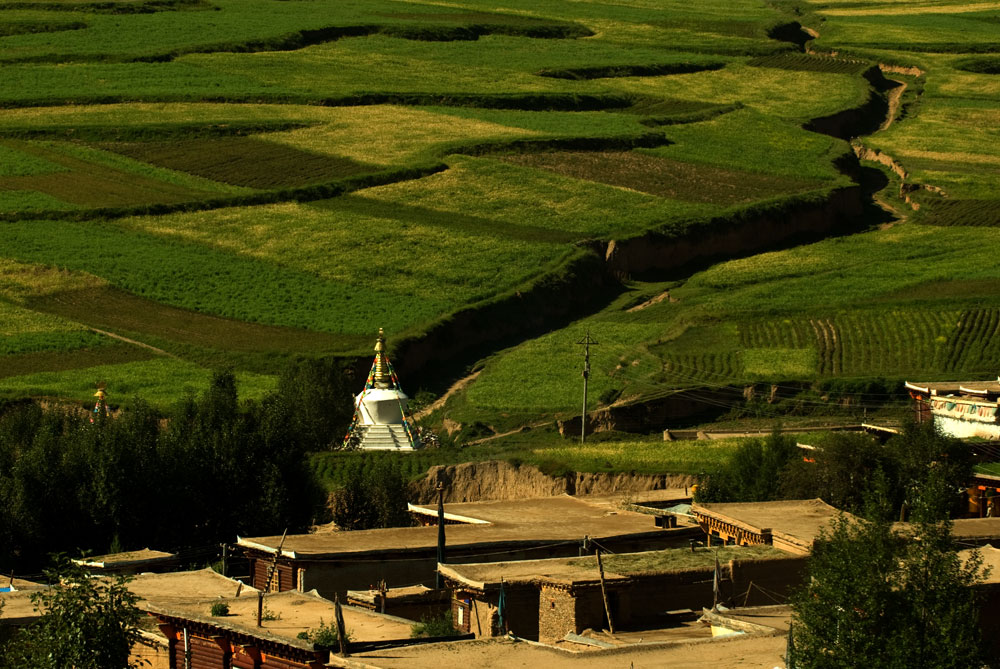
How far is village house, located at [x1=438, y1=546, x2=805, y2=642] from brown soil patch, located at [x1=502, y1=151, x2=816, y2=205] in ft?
246

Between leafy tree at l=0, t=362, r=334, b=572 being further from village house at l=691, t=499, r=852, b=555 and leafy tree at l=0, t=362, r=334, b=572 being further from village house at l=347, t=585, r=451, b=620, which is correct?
village house at l=347, t=585, r=451, b=620

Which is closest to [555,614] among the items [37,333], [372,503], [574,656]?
[574,656]

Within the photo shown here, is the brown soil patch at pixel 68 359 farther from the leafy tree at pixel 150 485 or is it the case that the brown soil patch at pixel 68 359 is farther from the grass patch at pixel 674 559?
the grass patch at pixel 674 559

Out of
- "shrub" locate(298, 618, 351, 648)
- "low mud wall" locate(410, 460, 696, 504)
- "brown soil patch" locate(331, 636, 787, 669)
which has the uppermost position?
"brown soil patch" locate(331, 636, 787, 669)

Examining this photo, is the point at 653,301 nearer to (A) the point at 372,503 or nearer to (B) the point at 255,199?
(B) the point at 255,199

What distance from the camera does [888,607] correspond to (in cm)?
2738

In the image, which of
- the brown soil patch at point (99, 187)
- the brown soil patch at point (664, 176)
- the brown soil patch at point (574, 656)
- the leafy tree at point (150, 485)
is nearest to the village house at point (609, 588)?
the brown soil patch at point (574, 656)

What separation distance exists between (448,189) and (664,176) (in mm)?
15005

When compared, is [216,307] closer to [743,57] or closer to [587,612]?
[587,612]

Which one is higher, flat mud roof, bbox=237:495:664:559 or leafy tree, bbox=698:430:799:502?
flat mud roof, bbox=237:495:664:559

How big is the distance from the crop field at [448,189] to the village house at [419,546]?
54.9ft

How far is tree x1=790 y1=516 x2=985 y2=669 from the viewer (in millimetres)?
26906

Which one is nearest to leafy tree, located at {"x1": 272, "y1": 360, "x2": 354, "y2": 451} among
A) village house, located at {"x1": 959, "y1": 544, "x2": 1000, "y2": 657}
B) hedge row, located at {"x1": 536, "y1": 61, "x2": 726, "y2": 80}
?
village house, located at {"x1": 959, "y1": 544, "x2": 1000, "y2": 657}

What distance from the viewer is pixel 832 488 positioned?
5169 centimetres
